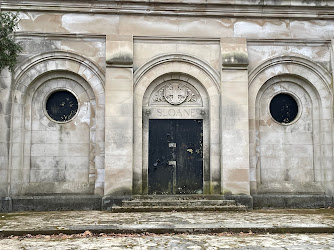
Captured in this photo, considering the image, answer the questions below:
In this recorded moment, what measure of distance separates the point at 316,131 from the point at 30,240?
10.6 metres

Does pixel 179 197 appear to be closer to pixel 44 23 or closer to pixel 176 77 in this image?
pixel 176 77

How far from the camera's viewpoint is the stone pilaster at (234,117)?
13.9 m

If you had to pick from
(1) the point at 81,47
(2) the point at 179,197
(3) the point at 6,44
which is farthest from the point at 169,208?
(3) the point at 6,44

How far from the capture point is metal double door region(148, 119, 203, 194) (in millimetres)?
14461

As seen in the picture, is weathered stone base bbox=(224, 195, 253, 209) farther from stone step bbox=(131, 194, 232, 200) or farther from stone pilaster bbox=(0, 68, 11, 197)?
stone pilaster bbox=(0, 68, 11, 197)

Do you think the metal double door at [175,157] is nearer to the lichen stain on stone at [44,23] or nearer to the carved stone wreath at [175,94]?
the carved stone wreath at [175,94]

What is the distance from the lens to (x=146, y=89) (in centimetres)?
1445

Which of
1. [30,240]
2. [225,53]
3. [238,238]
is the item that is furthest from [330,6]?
[30,240]

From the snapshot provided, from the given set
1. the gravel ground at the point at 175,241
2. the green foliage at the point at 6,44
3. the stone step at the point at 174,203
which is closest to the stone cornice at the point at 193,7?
the green foliage at the point at 6,44

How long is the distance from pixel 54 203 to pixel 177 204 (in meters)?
4.08

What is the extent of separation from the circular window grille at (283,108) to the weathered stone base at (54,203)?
6.96 metres

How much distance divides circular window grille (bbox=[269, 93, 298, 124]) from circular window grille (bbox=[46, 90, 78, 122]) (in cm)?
710

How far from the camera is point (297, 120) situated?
15.0 meters

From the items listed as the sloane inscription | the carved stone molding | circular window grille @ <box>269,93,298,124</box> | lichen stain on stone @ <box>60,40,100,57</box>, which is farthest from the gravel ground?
lichen stain on stone @ <box>60,40,100,57</box>
